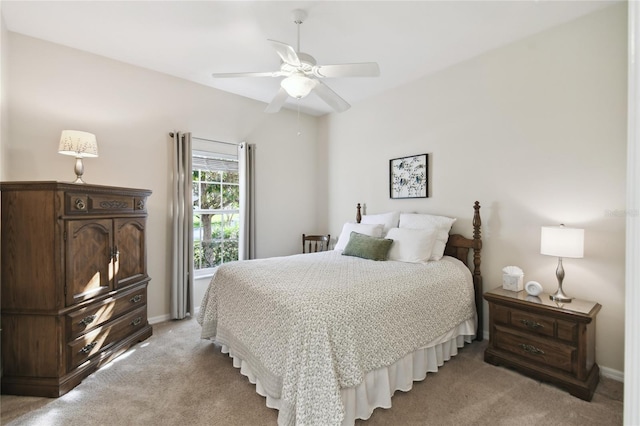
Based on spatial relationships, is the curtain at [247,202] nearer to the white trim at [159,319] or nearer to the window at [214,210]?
the window at [214,210]

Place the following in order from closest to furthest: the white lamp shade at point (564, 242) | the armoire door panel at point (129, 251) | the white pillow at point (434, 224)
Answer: the white lamp shade at point (564, 242)
the armoire door panel at point (129, 251)
the white pillow at point (434, 224)

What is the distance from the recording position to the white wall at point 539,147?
2.19 meters

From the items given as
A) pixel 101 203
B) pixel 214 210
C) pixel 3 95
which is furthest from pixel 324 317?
pixel 3 95

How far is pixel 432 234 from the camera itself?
283cm

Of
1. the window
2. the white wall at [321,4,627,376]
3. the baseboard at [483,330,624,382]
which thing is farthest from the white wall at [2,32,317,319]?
the baseboard at [483,330,624,382]

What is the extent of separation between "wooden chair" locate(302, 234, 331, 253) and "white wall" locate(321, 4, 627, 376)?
4.44ft

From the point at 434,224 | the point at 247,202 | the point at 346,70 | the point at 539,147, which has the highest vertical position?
the point at 346,70

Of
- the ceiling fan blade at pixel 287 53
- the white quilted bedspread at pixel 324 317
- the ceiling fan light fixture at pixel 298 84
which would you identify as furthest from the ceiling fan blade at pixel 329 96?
the white quilted bedspread at pixel 324 317

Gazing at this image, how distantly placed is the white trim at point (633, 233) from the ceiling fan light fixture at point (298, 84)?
1.88 metres

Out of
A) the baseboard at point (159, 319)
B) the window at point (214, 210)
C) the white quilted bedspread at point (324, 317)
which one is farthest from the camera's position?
the window at point (214, 210)

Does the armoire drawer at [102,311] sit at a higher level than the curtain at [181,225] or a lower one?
lower

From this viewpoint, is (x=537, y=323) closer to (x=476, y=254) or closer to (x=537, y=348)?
(x=537, y=348)

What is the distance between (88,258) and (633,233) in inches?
121

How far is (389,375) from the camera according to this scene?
1915 mm
